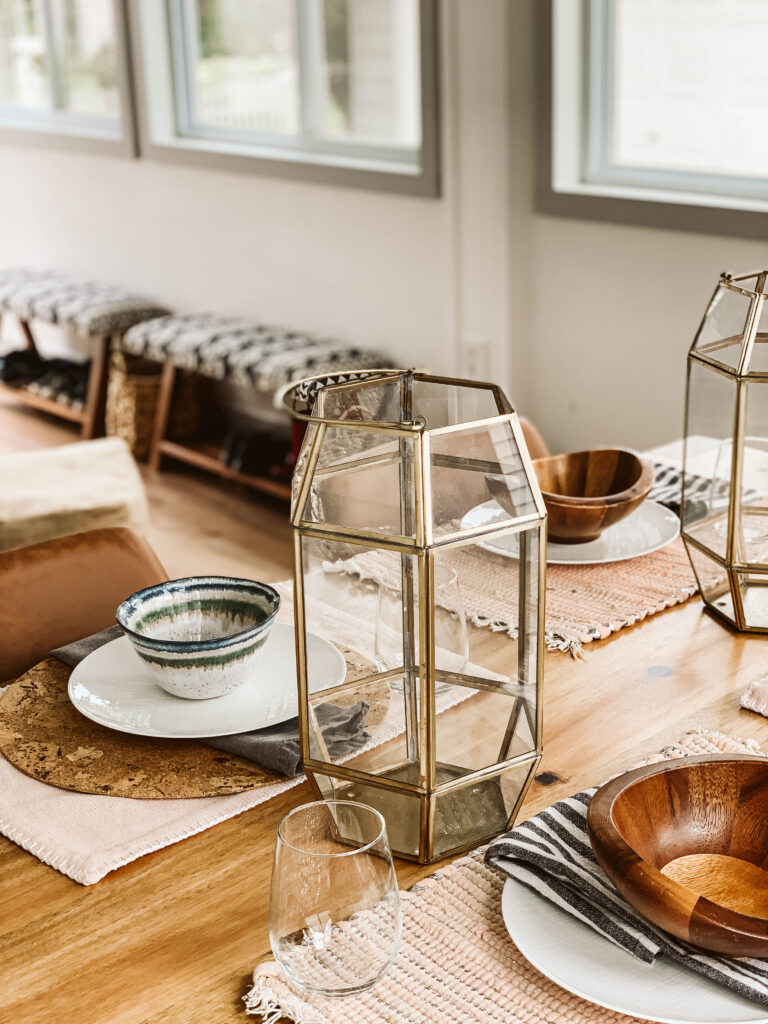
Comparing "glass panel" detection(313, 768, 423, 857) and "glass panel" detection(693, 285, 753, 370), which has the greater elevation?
"glass panel" detection(693, 285, 753, 370)

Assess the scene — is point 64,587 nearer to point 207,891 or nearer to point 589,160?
point 207,891

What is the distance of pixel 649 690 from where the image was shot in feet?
3.66

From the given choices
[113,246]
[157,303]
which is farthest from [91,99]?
Result: [157,303]

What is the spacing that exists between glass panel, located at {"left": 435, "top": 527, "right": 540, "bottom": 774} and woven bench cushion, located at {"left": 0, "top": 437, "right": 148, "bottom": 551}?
6.83 feet

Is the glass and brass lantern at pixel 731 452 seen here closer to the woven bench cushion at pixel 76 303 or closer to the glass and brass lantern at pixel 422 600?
the glass and brass lantern at pixel 422 600

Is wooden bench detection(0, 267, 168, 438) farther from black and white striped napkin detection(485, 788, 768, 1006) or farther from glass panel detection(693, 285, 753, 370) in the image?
black and white striped napkin detection(485, 788, 768, 1006)

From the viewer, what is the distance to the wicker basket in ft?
14.7

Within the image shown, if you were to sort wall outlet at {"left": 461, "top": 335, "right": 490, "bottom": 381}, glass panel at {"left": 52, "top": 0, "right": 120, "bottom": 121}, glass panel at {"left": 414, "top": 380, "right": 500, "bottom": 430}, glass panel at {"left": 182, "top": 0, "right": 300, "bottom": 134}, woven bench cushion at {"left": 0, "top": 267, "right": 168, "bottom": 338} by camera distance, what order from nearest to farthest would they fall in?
glass panel at {"left": 414, "top": 380, "right": 500, "bottom": 430}, wall outlet at {"left": 461, "top": 335, "right": 490, "bottom": 381}, glass panel at {"left": 182, "top": 0, "right": 300, "bottom": 134}, woven bench cushion at {"left": 0, "top": 267, "right": 168, "bottom": 338}, glass panel at {"left": 52, "top": 0, "right": 120, "bottom": 121}

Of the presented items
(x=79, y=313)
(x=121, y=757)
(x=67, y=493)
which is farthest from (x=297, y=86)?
(x=121, y=757)

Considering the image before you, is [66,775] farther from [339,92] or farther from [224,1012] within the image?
[339,92]

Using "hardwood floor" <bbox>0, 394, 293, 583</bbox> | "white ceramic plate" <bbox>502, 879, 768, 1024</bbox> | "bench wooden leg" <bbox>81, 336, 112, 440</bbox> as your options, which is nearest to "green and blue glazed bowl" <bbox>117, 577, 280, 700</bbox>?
"white ceramic plate" <bbox>502, 879, 768, 1024</bbox>

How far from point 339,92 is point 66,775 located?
11.3ft

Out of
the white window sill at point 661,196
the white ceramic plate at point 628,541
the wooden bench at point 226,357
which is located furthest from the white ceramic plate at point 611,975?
the wooden bench at point 226,357

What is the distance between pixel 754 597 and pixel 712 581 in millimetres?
55
